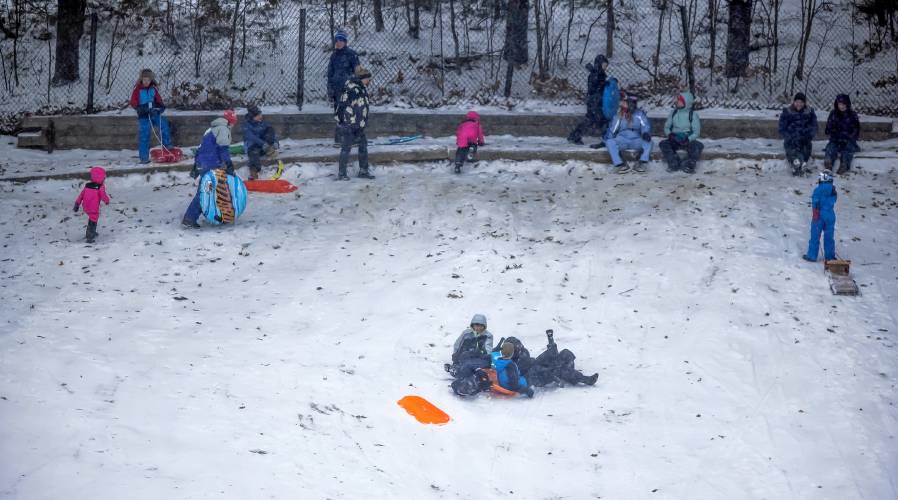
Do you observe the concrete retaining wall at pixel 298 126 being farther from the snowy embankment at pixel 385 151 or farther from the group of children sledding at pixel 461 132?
the group of children sledding at pixel 461 132

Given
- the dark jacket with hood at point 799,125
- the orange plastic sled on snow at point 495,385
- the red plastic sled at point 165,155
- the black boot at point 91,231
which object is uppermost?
the dark jacket with hood at point 799,125

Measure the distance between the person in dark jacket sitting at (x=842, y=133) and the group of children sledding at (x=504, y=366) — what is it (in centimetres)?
728

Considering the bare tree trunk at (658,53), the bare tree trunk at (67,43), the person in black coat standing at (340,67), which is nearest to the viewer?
the person in black coat standing at (340,67)

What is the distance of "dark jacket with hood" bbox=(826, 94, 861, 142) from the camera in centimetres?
1480

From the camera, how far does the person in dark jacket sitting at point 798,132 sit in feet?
48.8

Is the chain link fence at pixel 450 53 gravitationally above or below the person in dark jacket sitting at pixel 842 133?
above

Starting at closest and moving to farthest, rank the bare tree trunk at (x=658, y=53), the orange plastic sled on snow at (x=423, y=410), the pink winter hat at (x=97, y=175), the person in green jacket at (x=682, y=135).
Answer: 1. the orange plastic sled on snow at (x=423, y=410)
2. the pink winter hat at (x=97, y=175)
3. the person in green jacket at (x=682, y=135)
4. the bare tree trunk at (x=658, y=53)

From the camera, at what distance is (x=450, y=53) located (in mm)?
21391

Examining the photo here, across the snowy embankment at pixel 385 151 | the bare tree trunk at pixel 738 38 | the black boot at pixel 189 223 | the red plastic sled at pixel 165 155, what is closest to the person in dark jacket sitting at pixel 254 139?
the snowy embankment at pixel 385 151

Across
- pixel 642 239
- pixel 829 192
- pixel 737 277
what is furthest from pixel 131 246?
pixel 829 192

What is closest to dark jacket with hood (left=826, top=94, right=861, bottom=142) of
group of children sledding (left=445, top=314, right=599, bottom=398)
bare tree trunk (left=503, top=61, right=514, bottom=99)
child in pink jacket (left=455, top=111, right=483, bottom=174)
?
child in pink jacket (left=455, top=111, right=483, bottom=174)

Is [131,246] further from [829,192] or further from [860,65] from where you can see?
[860,65]

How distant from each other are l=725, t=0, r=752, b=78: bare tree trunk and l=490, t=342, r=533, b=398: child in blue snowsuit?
12169mm

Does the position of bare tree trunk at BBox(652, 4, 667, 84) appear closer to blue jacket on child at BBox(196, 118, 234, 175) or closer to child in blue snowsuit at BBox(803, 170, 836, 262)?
child in blue snowsuit at BBox(803, 170, 836, 262)
